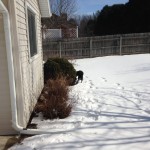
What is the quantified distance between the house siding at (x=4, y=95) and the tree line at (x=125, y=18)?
23.8 m

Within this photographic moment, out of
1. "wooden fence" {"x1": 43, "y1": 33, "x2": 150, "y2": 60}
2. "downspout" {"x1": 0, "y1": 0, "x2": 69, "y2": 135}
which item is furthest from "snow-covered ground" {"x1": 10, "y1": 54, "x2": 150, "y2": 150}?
"wooden fence" {"x1": 43, "y1": 33, "x2": 150, "y2": 60}

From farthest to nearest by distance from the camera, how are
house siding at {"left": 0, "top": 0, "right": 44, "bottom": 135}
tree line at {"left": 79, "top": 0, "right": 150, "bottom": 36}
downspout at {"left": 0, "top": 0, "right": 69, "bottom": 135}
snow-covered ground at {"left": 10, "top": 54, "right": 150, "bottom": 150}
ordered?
tree line at {"left": 79, "top": 0, "right": 150, "bottom": 36}
house siding at {"left": 0, "top": 0, "right": 44, "bottom": 135}
downspout at {"left": 0, "top": 0, "right": 69, "bottom": 135}
snow-covered ground at {"left": 10, "top": 54, "right": 150, "bottom": 150}

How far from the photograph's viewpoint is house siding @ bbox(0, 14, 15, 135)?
529cm

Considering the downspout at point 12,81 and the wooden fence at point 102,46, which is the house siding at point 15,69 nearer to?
the downspout at point 12,81

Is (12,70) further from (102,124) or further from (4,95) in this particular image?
(102,124)

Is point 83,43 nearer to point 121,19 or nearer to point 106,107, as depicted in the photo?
point 121,19

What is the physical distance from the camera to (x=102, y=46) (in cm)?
2261

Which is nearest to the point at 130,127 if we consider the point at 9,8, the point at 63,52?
the point at 9,8

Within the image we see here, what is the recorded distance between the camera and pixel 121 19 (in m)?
30.8

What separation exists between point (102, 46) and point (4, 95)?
17.7 m

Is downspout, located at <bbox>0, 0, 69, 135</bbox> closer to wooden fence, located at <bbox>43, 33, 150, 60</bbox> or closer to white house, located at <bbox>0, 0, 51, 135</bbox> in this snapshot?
white house, located at <bbox>0, 0, 51, 135</bbox>

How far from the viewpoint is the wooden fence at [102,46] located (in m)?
21.8

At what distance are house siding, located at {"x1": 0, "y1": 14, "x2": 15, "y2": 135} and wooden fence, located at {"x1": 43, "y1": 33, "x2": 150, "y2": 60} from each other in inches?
634

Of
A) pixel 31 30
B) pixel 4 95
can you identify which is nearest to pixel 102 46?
pixel 31 30
